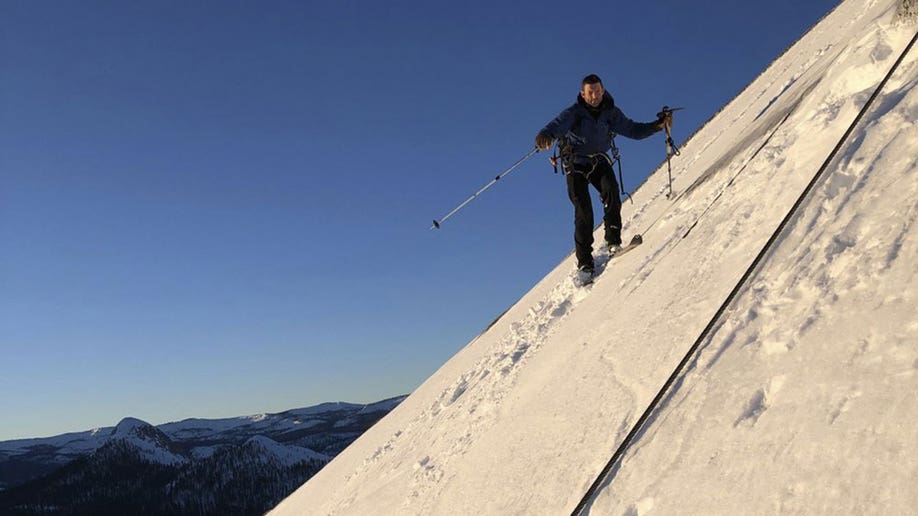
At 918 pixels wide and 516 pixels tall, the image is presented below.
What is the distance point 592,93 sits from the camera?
26.6 feet

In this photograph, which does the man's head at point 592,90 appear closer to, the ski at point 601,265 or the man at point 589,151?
the man at point 589,151

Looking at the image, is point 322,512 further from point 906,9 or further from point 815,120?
point 906,9

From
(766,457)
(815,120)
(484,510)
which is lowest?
(484,510)

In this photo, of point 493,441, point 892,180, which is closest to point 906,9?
point 892,180

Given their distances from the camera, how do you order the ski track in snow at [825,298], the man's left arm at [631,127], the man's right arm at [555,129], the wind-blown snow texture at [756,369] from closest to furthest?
the wind-blown snow texture at [756,369]
the ski track in snow at [825,298]
the man's right arm at [555,129]
the man's left arm at [631,127]

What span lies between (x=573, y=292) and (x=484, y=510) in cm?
490

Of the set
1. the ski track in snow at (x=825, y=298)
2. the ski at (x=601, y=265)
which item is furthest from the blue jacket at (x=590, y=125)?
the ski track in snow at (x=825, y=298)

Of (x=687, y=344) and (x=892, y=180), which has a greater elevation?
(x=892, y=180)

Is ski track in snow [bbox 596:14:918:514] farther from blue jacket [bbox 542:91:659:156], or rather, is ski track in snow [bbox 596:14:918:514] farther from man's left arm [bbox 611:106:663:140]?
man's left arm [bbox 611:106:663:140]

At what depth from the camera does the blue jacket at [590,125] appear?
26.5 feet

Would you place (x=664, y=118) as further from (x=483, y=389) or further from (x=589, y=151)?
(x=483, y=389)

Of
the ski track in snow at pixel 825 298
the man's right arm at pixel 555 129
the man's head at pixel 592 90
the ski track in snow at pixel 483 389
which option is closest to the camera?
the ski track in snow at pixel 825 298

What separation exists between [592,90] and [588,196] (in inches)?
51.0

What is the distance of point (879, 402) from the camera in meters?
2.44
